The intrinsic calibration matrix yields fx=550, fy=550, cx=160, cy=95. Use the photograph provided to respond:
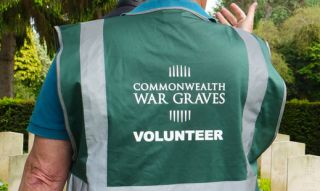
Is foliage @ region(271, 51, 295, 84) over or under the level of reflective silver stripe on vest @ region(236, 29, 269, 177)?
under

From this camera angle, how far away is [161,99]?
3.79 feet

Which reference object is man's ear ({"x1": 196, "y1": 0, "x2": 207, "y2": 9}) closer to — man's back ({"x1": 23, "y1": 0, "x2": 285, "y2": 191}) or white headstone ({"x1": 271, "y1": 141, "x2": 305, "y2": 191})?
man's back ({"x1": 23, "y1": 0, "x2": 285, "y2": 191})

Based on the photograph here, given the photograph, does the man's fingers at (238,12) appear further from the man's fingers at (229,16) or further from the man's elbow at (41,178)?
the man's elbow at (41,178)

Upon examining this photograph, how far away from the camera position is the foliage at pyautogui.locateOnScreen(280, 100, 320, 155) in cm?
1205

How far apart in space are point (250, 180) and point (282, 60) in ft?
77.3

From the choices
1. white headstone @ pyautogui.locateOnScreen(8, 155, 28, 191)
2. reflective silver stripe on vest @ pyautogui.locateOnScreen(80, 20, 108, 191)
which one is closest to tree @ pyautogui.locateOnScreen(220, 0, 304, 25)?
white headstone @ pyautogui.locateOnScreen(8, 155, 28, 191)

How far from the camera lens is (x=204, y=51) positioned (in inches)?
46.4

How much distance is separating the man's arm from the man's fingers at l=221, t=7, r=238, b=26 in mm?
620

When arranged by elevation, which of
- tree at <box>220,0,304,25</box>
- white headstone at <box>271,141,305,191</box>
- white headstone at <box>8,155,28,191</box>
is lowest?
white headstone at <box>271,141,305,191</box>

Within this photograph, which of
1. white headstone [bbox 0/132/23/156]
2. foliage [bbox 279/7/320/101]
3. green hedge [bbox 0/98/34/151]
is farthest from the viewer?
foliage [bbox 279/7/320/101]

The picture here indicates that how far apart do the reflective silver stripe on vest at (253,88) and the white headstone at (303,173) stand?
11.9 feet

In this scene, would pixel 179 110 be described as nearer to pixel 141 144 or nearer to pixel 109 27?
pixel 141 144

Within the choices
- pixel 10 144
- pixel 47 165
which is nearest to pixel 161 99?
pixel 47 165

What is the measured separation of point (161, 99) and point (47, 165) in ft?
0.92
